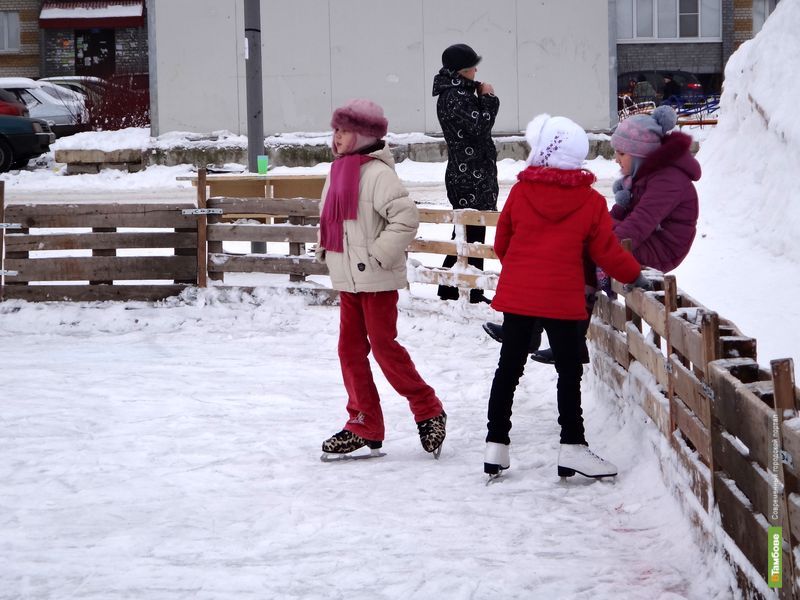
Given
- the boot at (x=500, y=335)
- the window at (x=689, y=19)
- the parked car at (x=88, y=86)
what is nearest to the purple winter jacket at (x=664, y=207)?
the boot at (x=500, y=335)

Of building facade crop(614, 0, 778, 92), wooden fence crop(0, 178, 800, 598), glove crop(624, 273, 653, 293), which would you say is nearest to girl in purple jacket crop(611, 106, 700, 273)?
wooden fence crop(0, 178, 800, 598)

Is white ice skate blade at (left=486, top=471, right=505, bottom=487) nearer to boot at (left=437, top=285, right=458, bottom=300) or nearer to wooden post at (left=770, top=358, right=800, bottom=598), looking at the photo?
wooden post at (left=770, top=358, right=800, bottom=598)

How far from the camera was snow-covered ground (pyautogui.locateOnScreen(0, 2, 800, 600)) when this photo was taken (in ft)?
Answer: 14.4

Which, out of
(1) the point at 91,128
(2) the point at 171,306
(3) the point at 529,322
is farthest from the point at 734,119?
(1) the point at 91,128

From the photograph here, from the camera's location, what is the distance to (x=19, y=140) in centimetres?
2273

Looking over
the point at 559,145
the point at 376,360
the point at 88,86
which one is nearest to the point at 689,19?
the point at 88,86

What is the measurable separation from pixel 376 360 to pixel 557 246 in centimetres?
116

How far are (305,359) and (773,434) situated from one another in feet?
19.3

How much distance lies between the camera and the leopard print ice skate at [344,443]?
19.8 feet

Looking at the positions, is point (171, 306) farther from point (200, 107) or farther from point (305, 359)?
point (200, 107)

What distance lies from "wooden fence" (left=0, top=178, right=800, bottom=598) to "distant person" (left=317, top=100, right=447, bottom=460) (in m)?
1.12

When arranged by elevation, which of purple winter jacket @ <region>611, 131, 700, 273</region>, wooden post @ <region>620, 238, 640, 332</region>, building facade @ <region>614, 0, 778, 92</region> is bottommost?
wooden post @ <region>620, 238, 640, 332</region>

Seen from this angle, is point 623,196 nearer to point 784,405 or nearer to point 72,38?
point 784,405

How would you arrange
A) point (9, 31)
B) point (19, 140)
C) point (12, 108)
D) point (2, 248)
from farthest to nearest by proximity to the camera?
point (9, 31) < point (12, 108) < point (19, 140) < point (2, 248)
